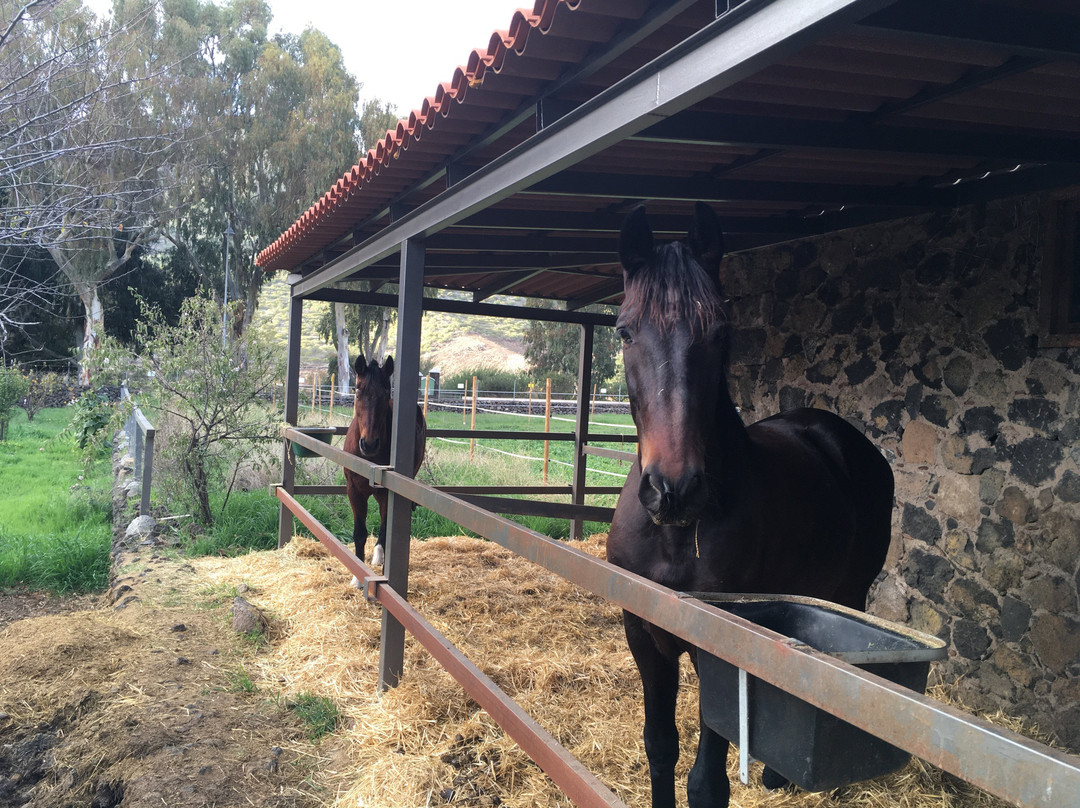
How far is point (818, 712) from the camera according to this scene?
1351 mm

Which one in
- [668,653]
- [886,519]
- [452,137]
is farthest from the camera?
[886,519]

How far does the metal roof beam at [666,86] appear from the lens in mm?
1494

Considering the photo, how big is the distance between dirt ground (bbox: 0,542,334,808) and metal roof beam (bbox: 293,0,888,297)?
9.02 feet

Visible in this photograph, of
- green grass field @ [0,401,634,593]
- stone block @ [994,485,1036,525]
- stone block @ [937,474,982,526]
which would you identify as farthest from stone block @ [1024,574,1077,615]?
green grass field @ [0,401,634,593]

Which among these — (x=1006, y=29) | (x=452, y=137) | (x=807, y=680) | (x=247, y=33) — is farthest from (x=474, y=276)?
(x=247, y=33)

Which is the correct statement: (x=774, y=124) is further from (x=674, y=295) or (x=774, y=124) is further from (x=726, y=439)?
(x=726, y=439)

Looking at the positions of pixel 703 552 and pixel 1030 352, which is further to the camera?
pixel 1030 352

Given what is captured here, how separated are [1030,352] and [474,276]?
4.64 meters

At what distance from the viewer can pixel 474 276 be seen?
7.03 meters

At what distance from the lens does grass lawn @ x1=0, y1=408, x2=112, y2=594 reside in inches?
258

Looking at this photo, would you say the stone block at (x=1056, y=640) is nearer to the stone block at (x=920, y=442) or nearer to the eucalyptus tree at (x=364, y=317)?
the stone block at (x=920, y=442)

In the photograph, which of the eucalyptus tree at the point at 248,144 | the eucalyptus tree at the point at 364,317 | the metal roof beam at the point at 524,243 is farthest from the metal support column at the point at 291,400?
the eucalyptus tree at the point at 248,144

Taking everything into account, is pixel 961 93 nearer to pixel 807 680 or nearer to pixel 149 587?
pixel 807 680

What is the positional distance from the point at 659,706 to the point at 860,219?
328 cm
